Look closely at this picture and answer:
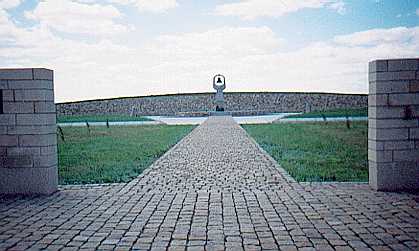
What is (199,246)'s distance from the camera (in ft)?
15.6

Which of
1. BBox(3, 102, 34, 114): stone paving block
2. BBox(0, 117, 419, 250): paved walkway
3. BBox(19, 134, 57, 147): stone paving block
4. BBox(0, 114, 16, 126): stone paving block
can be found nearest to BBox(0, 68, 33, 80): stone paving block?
BBox(3, 102, 34, 114): stone paving block

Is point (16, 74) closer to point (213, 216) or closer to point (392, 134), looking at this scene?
point (213, 216)

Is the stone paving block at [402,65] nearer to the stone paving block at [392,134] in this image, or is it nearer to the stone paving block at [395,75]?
the stone paving block at [395,75]

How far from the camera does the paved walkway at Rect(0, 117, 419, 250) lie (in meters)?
4.88

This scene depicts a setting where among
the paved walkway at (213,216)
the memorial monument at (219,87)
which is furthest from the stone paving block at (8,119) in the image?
the memorial monument at (219,87)

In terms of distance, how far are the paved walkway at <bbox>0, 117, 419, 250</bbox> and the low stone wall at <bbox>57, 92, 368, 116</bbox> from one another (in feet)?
142

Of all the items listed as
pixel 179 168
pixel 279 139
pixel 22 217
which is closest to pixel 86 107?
pixel 279 139

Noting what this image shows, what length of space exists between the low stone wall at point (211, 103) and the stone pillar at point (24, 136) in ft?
142

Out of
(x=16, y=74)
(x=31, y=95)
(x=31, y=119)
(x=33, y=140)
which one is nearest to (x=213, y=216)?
(x=33, y=140)

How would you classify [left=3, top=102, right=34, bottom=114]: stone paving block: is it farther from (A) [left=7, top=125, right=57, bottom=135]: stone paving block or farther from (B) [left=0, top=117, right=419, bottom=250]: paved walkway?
(B) [left=0, top=117, right=419, bottom=250]: paved walkway

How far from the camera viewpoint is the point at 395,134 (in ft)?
24.0

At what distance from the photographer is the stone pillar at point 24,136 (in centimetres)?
748

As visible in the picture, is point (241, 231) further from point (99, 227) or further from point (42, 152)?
point (42, 152)

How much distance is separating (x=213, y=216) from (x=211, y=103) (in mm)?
46110
